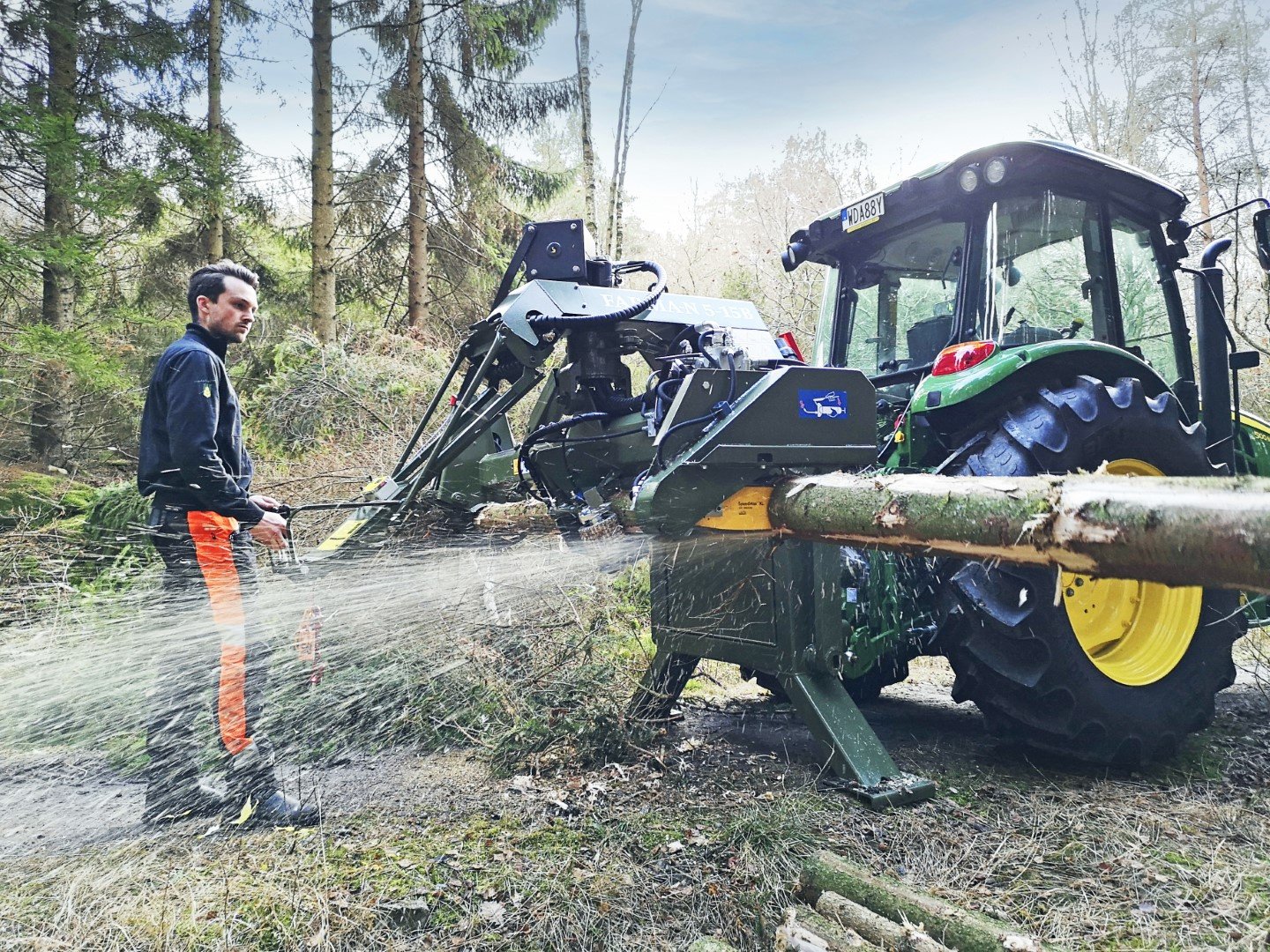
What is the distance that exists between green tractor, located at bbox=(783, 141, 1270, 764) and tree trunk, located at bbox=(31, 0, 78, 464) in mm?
8388

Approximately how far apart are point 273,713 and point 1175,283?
5.44 metres

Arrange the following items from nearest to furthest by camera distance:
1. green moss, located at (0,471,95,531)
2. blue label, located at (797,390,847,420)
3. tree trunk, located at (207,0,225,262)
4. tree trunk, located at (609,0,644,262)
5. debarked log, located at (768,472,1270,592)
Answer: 1. debarked log, located at (768,472,1270,592)
2. blue label, located at (797,390,847,420)
3. green moss, located at (0,471,95,531)
4. tree trunk, located at (207,0,225,262)
5. tree trunk, located at (609,0,644,262)

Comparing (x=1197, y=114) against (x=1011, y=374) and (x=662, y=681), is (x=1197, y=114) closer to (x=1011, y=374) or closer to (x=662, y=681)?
(x=1011, y=374)

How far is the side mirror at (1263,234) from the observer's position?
406 cm

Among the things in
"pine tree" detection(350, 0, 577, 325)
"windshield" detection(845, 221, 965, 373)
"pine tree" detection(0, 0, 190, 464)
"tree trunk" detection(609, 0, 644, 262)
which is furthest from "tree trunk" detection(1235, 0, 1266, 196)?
"pine tree" detection(0, 0, 190, 464)

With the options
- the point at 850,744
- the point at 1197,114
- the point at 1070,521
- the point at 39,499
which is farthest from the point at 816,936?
the point at 1197,114

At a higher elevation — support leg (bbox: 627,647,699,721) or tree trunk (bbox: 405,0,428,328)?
tree trunk (bbox: 405,0,428,328)

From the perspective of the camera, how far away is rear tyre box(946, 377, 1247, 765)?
3256 mm

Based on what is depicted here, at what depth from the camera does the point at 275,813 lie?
3.27 m

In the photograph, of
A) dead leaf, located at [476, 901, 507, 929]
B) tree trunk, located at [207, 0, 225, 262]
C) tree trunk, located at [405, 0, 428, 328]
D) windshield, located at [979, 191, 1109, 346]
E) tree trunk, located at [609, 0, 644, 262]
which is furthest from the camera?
tree trunk, located at [609, 0, 644, 262]

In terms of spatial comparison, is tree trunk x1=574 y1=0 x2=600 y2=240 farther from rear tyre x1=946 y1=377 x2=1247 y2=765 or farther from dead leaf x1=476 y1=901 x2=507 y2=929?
dead leaf x1=476 y1=901 x2=507 y2=929

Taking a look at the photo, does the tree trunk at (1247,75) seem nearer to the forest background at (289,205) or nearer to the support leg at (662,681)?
the forest background at (289,205)

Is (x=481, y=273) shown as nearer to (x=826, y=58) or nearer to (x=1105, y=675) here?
(x=826, y=58)

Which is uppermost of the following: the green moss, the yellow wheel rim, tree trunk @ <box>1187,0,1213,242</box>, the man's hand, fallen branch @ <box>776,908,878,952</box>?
tree trunk @ <box>1187,0,1213,242</box>
